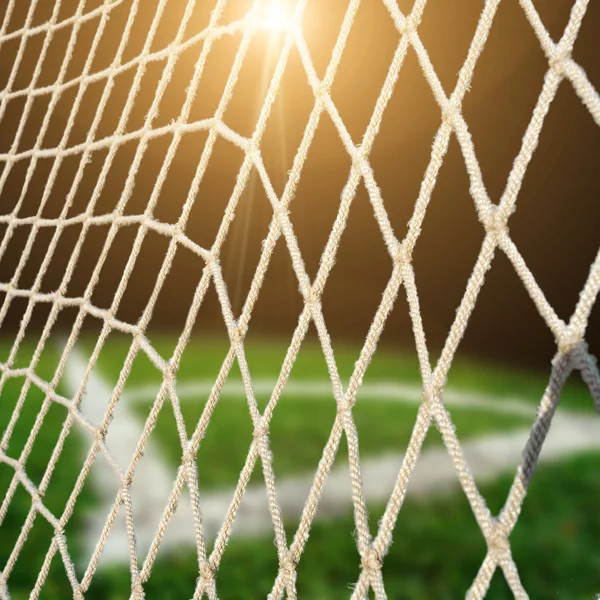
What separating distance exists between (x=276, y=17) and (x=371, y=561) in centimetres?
76

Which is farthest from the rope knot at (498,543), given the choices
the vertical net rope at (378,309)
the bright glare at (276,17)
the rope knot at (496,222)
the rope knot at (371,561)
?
the bright glare at (276,17)

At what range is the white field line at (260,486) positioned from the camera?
1760 mm

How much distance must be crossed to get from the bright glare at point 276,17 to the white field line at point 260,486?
1.15m

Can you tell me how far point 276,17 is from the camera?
107 centimetres

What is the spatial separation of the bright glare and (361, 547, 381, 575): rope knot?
696 mm

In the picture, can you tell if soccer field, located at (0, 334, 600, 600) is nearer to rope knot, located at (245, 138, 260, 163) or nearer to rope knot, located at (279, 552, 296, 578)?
rope knot, located at (279, 552, 296, 578)

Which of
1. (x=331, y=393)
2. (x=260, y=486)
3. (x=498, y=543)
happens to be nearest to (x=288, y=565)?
(x=498, y=543)

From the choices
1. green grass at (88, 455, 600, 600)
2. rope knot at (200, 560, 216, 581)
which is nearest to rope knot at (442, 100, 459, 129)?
rope knot at (200, 560, 216, 581)

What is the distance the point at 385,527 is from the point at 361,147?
0.42m

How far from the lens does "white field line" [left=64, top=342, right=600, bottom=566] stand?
5.77 ft

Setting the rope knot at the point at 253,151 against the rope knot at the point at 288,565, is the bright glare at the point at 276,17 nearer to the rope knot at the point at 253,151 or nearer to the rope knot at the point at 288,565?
the rope knot at the point at 253,151

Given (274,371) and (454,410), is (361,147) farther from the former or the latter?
(274,371)

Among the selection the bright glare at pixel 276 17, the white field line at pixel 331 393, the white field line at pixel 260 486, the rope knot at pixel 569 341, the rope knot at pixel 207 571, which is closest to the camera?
the rope knot at pixel 569 341

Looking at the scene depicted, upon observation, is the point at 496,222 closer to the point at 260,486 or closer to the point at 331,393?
the point at 260,486
